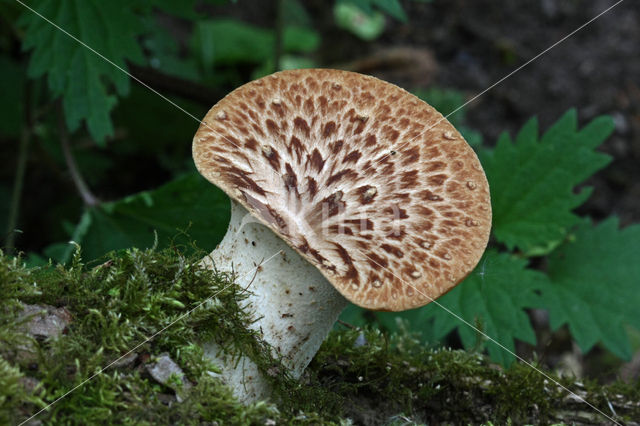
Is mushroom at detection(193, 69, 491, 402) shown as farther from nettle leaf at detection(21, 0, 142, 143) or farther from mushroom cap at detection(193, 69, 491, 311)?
nettle leaf at detection(21, 0, 142, 143)

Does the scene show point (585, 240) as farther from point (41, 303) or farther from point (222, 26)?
point (222, 26)

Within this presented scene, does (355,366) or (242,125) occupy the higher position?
(242,125)

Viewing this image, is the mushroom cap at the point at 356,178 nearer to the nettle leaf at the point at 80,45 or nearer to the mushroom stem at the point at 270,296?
the mushroom stem at the point at 270,296

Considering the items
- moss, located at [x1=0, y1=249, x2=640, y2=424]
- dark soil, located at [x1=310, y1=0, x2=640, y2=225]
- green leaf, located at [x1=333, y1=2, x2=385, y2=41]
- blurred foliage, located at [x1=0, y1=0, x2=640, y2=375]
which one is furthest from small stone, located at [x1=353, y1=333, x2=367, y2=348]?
green leaf, located at [x1=333, y1=2, x2=385, y2=41]

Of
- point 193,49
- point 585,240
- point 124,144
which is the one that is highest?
point 193,49

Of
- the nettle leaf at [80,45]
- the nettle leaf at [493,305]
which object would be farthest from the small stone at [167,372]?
the nettle leaf at [80,45]

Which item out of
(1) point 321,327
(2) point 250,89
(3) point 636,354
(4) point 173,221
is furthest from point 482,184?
(3) point 636,354
